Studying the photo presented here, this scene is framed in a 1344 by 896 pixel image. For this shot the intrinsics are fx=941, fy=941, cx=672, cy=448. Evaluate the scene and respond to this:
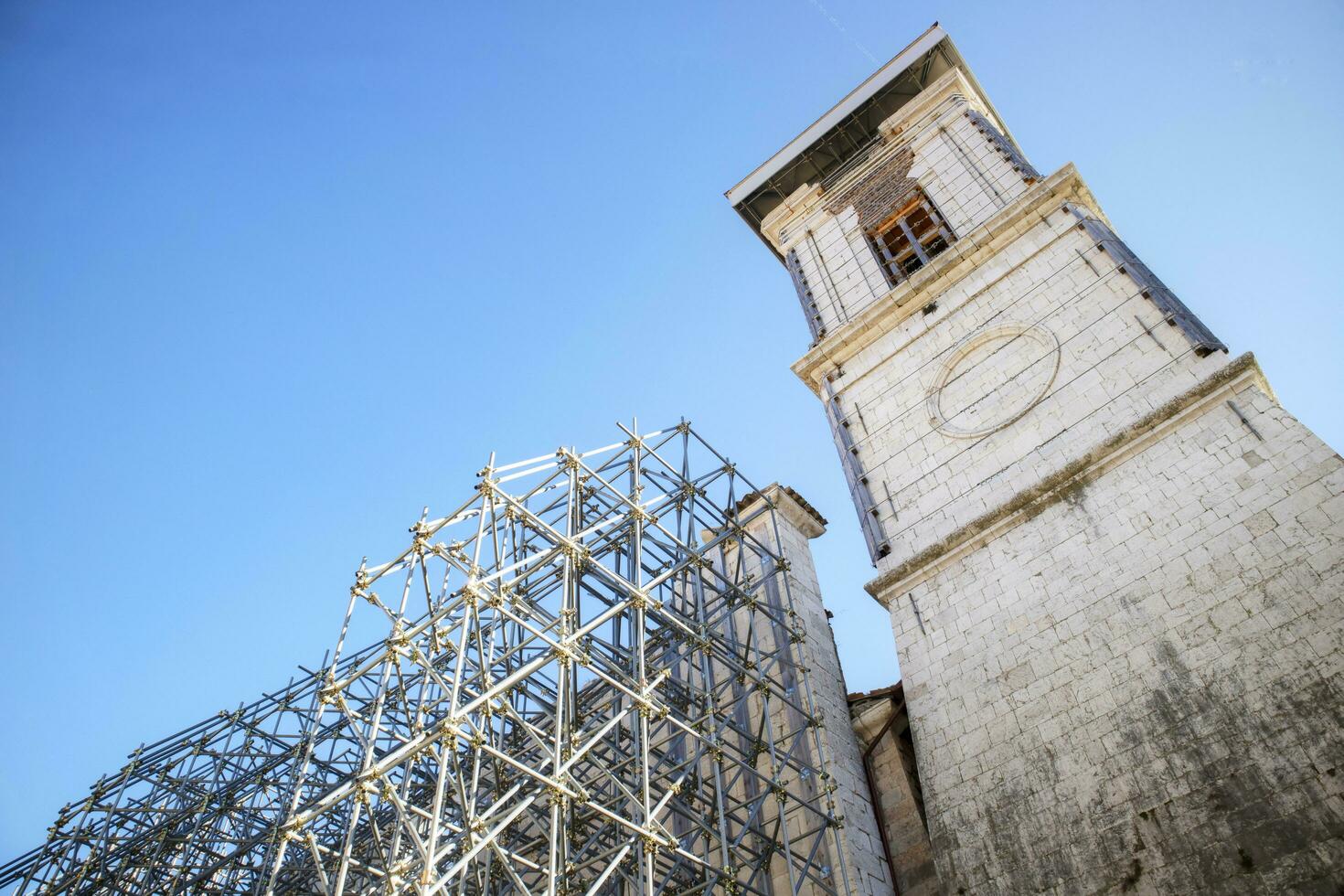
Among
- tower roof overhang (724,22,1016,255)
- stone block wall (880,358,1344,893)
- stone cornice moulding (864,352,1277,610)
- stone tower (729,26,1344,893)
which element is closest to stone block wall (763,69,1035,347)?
stone tower (729,26,1344,893)

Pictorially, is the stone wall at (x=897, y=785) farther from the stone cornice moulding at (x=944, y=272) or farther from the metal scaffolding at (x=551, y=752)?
the stone cornice moulding at (x=944, y=272)

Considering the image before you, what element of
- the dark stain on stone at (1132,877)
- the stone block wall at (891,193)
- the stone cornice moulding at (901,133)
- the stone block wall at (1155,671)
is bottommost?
the dark stain on stone at (1132,877)

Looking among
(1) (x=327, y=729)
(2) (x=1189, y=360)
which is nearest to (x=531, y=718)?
(1) (x=327, y=729)

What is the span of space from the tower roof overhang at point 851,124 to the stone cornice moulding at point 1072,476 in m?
14.3

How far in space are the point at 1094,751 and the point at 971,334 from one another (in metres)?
7.41

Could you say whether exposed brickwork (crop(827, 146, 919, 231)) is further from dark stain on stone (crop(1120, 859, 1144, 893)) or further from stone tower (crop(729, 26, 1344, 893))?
dark stain on stone (crop(1120, 859, 1144, 893))

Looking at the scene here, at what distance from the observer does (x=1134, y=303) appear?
513 inches

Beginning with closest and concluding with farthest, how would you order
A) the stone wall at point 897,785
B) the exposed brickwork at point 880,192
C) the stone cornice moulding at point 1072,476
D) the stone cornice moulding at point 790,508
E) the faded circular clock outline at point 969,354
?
the stone wall at point 897,785 → the stone cornice moulding at point 1072,476 → the faded circular clock outline at point 969,354 → the stone cornice moulding at point 790,508 → the exposed brickwork at point 880,192

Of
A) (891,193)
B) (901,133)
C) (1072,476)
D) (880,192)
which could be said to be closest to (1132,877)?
(1072,476)

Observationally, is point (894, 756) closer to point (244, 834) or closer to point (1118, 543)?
point (1118, 543)

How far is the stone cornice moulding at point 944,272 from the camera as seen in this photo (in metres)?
15.9

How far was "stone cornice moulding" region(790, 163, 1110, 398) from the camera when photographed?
52.1ft

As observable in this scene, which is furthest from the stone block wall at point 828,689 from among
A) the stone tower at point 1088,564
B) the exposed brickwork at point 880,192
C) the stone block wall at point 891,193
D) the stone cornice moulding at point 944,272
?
the exposed brickwork at point 880,192

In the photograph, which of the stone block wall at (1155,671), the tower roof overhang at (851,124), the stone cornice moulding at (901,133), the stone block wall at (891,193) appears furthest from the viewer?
the tower roof overhang at (851,124)
